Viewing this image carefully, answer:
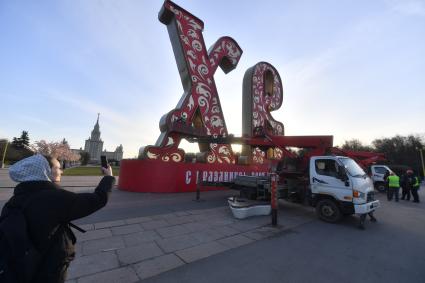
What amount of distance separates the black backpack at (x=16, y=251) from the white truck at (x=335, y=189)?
7.29 metres

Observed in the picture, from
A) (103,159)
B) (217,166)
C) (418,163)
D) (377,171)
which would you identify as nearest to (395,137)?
(418,163)

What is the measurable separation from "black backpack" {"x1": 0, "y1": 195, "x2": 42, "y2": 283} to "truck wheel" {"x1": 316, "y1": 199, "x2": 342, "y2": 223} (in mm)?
7415

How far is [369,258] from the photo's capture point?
4039mm

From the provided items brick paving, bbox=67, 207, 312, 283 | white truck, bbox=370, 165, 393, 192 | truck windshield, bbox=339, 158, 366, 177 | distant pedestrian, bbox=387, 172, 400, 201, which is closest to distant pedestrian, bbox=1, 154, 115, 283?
brick paving, bbox=67, 207, 312, 283

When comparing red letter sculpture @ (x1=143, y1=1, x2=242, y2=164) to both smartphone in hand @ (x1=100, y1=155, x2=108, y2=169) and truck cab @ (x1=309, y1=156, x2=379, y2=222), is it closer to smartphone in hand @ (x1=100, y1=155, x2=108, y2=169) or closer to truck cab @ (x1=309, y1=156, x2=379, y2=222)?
truck cab @ (x1=309, y1=156, x2=379, y2=222)

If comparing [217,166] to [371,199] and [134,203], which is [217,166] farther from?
[371,199]

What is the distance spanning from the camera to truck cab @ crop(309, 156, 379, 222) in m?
6.17

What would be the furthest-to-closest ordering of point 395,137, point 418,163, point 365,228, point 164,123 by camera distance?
point 395,137
point 418,163
point 164,123
point 365,228

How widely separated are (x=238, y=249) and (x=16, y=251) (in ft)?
12.1

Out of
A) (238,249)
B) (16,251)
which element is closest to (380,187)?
(238,249)

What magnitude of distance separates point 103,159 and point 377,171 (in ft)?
66.8

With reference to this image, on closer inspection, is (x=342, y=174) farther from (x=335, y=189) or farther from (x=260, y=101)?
(x=260, y=101)

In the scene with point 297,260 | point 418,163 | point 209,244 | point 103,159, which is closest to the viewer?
point 103,159

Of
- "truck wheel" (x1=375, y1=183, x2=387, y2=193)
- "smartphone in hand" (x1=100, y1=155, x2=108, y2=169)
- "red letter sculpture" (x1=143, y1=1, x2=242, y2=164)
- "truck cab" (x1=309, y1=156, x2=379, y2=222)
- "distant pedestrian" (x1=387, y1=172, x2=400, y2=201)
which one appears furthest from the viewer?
"truck wheel" (x1=375, y1=183, x2=387, y2=193)
